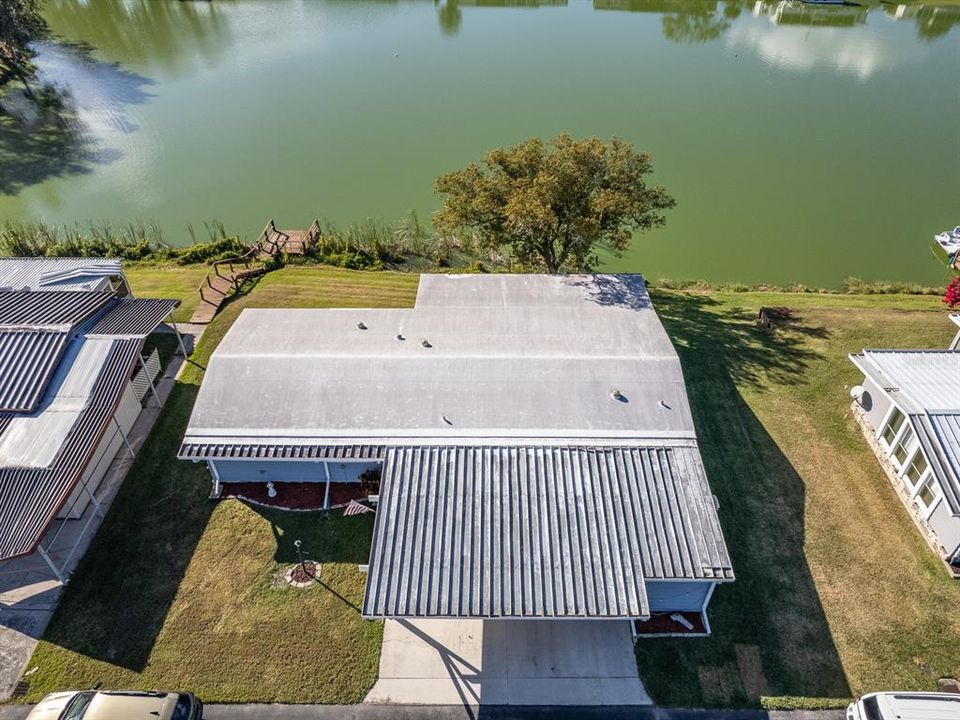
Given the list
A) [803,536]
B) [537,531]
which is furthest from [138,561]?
[803,536]

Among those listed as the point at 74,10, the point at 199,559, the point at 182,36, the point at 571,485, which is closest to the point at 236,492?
the point at 199,559

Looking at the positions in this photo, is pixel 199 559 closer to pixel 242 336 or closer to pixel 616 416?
pixel 242 336

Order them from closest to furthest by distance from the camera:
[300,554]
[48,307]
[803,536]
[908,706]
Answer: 1. [908,706]
2. [300,554]
3. [803,536]
4. [48,307]

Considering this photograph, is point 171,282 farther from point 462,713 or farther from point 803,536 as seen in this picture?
point 803,536

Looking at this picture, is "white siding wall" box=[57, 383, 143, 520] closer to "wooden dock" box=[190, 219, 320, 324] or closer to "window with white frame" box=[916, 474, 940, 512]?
"wooden dock" box=[190, 219, 320, 324]

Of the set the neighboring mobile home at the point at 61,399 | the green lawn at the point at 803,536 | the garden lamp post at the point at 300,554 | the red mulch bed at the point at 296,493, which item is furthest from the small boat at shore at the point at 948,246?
the neighboring mobile home at the point at 61,399

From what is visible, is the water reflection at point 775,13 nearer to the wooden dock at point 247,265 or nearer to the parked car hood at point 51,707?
the wooden dock at point 247,265
